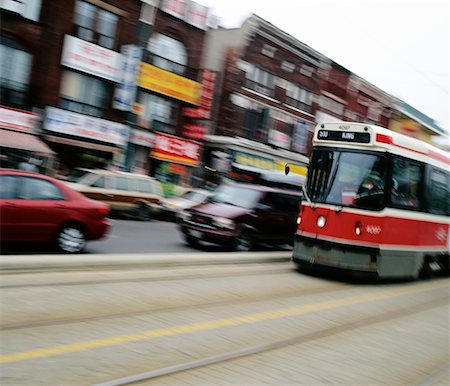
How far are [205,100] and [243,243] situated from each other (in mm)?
18971

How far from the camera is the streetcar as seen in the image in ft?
31.1

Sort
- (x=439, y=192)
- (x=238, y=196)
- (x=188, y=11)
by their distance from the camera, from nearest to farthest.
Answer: (x=439, y=192) → (x=238, y=196) → (x=188, y=11)

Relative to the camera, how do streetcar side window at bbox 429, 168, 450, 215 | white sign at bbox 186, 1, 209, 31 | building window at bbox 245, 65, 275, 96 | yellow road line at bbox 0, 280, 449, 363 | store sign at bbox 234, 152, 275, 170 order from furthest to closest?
1. building window at bbox 245, 65, 275, 96
2. store sign at bbox 234, 152, 275, 170
3. white sign at bbox 186, 1, 209, 31
4. streetcar side window at bbox 429, 168, 450, 215
5. yellow road line at bbox 0, 280, 449, 363

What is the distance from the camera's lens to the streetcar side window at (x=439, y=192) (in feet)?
36.0

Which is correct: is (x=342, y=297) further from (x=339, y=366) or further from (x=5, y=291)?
(x=5, y=291)

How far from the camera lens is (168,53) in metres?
29.0

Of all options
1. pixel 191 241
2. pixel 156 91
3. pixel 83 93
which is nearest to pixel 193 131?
pixel 156 91

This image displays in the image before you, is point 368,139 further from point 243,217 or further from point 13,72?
Result: point 13,72

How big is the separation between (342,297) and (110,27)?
68.7ft

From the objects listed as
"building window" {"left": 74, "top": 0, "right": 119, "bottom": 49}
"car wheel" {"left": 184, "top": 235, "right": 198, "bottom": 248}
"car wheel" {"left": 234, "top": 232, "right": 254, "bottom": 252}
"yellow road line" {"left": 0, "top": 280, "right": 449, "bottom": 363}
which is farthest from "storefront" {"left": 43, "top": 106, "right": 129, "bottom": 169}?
"yellow road line" {"left": 0, "top": 280, "right": 449, "bottom": 363}

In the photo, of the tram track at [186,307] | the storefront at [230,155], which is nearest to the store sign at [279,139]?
the storefront at [230,155]

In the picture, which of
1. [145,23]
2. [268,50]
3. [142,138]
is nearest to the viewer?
[145,23]

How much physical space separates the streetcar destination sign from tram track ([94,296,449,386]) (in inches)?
126

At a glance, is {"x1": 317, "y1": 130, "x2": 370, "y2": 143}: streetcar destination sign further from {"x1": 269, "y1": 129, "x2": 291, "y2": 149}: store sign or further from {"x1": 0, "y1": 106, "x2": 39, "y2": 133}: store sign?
{"x1": 269, "y1": 129, "x2": 291, "y2": 149}: store sign
